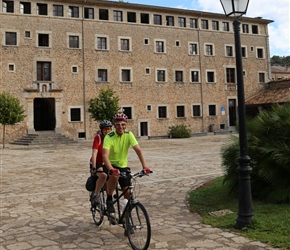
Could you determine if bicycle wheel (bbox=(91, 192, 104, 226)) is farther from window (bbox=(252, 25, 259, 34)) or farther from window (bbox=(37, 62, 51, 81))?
window (bbox=(252, 25, 259, 34))

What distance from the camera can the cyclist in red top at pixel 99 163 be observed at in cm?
513

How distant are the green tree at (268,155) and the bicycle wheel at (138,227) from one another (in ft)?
9.90

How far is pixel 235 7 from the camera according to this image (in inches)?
209

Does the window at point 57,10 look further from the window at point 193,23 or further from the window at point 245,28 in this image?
the window at point 245,28

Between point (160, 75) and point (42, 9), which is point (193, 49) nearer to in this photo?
point (160, 75)

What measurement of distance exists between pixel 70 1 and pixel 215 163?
79.2 ft

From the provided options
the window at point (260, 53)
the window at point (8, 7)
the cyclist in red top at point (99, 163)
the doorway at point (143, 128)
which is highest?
the window at point (8, 7)

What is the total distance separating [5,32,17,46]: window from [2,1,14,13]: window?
1995 millimetres

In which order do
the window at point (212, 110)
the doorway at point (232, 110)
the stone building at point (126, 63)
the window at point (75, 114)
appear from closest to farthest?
the stone building at point (126, 63)
the window at point (75, 114)
the window at point (212, 110)
the doorway at point (232, 110)

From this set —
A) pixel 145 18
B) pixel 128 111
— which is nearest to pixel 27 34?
pixel 128 111

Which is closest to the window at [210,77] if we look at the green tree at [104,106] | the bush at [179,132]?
the bush at [179,132]

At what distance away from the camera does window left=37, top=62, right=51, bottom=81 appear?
1183 inches

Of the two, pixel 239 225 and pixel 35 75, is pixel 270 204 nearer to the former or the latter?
pixel 239 225

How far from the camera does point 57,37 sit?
3055 centimetres
